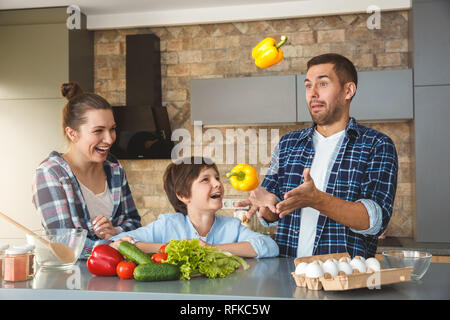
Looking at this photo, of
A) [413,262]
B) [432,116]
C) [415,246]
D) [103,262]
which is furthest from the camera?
[432,116]

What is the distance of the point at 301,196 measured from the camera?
146 centimetres

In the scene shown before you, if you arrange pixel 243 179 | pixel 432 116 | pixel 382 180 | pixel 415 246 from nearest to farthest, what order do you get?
pixel 382 180 → pixel 243 179 → pixel 415 246 → pixel 432 116

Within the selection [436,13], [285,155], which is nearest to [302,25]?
[436,13]

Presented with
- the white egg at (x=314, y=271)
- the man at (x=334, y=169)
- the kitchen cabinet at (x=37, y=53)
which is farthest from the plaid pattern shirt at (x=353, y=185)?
the kitchen cabinet at (x=37, y=53)

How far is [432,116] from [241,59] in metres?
1.58

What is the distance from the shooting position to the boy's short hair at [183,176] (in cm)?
193

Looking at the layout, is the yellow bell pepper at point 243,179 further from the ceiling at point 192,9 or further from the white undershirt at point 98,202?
the ceiling at point 192,9

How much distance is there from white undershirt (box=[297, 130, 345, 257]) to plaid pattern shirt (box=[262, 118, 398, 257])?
0.08 feet

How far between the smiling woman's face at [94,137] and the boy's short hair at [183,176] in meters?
0.30

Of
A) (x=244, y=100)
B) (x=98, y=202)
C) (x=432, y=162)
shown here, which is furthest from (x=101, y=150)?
(x=432, y=162)

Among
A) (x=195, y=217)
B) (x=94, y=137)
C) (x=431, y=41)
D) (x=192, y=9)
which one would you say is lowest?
(x=195, y=217)

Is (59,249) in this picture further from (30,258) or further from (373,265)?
(373,265)

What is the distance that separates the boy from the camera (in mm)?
1848
